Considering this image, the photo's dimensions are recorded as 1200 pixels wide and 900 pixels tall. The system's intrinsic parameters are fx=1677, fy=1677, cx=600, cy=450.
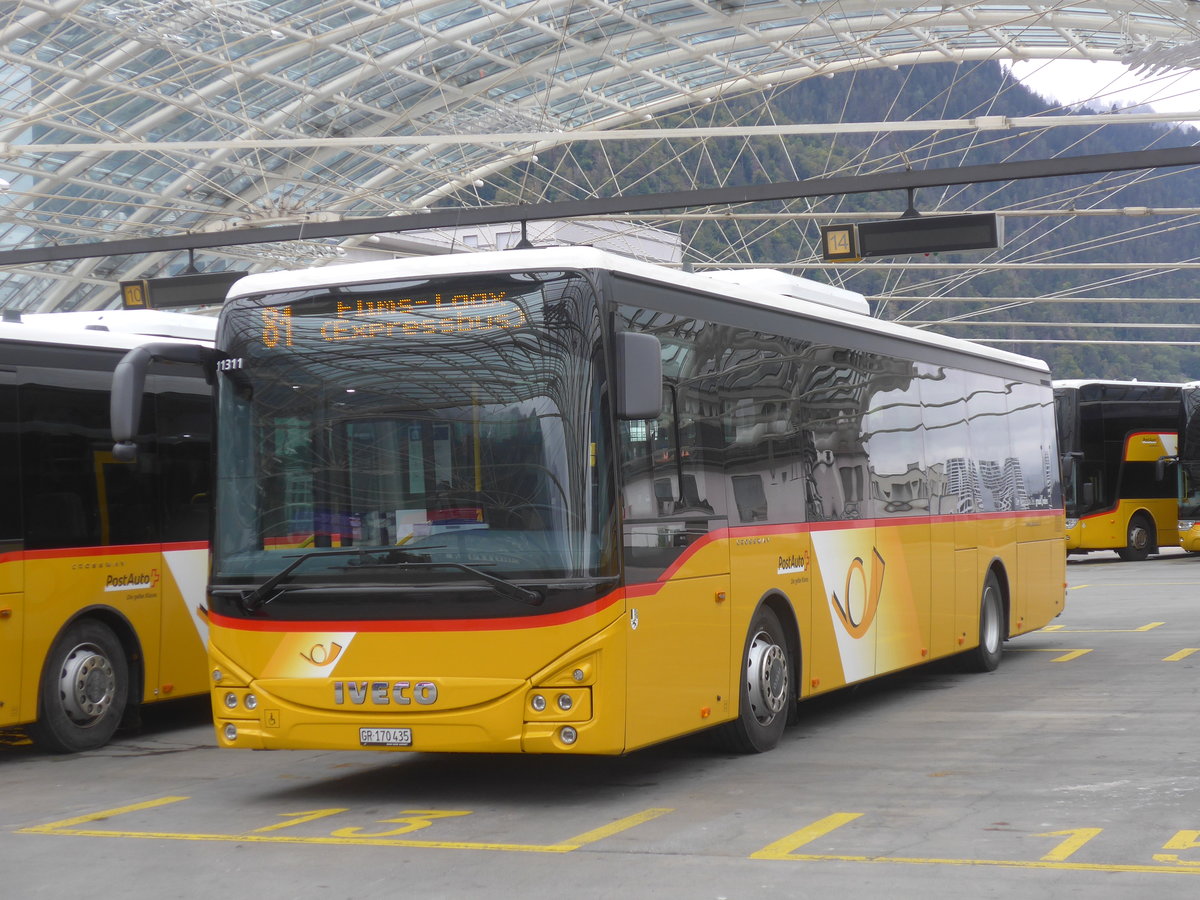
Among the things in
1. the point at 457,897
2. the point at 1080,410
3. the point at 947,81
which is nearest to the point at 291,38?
the point at 1080,410

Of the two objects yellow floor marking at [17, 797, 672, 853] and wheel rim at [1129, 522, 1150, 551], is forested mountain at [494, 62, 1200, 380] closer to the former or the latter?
wheel rim at [1129, 522, 1150, 551]

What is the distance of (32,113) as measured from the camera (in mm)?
35469

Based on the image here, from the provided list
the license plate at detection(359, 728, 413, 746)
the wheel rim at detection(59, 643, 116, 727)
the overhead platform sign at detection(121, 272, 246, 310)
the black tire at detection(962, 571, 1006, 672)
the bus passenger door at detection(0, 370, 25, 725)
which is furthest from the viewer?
the overhead platform sign at detection(121, 272, 246, 310)

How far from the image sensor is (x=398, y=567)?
8.75 m

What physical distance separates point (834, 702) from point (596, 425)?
572 centimetres

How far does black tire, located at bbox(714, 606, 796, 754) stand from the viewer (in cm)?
1020

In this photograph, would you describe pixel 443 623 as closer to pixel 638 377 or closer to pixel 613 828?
pixel 613 828

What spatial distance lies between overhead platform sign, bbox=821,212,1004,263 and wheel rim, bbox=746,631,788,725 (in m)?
8.58

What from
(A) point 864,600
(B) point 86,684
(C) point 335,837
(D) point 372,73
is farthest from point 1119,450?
(C) point 335,837

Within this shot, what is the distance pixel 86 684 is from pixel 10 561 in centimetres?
121

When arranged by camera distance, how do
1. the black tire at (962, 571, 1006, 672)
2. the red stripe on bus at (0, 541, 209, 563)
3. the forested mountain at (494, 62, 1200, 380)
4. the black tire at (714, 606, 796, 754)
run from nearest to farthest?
the black tire at (714, 606, 796, 754) < the red stripe on bus at (0, 541, 209, 563) < the black tire at (962, 571, 1006, 672) < the forested mountain at (494, 62, 1200, 380)

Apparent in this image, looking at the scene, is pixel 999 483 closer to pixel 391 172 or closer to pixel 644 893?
pixel 644 893

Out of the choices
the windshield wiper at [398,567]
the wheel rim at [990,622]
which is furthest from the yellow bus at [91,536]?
the wheel rim at [990,622]

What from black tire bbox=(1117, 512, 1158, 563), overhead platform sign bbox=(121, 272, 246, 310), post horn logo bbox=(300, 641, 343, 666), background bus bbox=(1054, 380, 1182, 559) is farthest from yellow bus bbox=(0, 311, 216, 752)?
black tire bbox=(1117, 512, 1158, 563)
